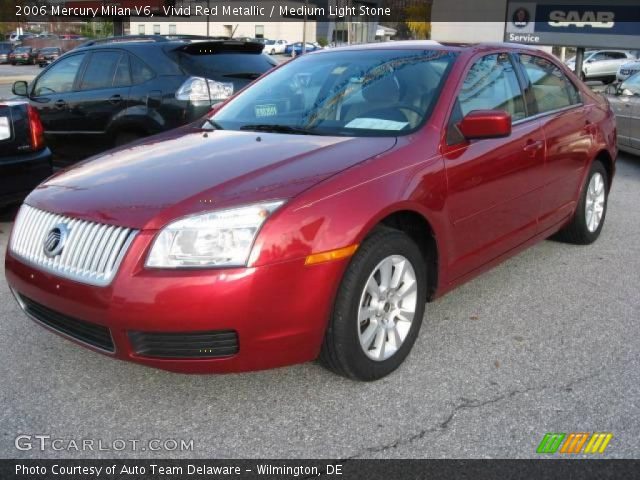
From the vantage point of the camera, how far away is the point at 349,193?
277cm

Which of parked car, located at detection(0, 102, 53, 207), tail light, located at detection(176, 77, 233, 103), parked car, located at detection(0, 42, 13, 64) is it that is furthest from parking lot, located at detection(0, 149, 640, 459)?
parked car, located at detection(0, 42, 13, 64)

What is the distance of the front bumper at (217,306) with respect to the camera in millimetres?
2484

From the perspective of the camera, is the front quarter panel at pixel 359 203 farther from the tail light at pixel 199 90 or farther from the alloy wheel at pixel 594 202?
the tail light at pixel 199 90

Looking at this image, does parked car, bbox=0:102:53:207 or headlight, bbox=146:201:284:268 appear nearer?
headlight, bbox=146:201:284:268

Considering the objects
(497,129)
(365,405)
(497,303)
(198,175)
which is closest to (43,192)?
(198,175)

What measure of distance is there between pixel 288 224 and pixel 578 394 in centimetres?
156

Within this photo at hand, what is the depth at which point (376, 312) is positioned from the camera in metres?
2.99

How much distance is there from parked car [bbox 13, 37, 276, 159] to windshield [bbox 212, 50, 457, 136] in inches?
87.5

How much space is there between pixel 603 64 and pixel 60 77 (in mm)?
26095

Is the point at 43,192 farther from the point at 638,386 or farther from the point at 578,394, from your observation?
the point at 638,386

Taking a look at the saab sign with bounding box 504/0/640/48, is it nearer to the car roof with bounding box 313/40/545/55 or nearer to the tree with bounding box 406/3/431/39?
the car roof with bounding box 313/40/545/55

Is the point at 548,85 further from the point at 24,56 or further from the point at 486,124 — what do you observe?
the point at 24,56

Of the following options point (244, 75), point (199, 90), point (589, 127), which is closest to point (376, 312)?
point (589, 127)

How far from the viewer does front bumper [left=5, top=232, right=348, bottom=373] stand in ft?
8.15
